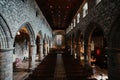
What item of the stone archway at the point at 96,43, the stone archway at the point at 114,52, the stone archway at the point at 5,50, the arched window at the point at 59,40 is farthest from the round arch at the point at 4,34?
the arched window at the point at 59,40

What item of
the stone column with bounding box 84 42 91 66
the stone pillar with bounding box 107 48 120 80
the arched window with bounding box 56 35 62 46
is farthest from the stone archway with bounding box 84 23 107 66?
the arched window with bounding box 56 35 62 46

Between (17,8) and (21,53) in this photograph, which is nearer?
(17,8)

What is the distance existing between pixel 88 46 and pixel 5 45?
27.6ft

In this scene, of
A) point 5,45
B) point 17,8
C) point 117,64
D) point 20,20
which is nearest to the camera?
point 117,64

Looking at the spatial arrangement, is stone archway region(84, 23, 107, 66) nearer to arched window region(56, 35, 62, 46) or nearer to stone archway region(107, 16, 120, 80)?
stone archway region(107, 16, 120, 80)

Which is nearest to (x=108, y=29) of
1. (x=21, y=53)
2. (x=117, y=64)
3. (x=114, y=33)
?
(x=114, y=33)

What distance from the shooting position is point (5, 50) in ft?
24.9

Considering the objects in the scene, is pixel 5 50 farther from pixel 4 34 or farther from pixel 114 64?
pixel 114 64

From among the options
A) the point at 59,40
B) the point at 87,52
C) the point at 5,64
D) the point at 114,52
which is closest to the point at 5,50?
the point at 5,64

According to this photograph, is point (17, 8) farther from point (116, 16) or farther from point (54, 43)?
point (54, 43)

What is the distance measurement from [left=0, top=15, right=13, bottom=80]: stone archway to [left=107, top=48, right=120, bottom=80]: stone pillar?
598 cm

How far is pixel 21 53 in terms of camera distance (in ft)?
68.0

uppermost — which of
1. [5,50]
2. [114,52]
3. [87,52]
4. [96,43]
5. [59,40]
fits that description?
[59,40]

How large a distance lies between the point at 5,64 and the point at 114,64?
624 cm
